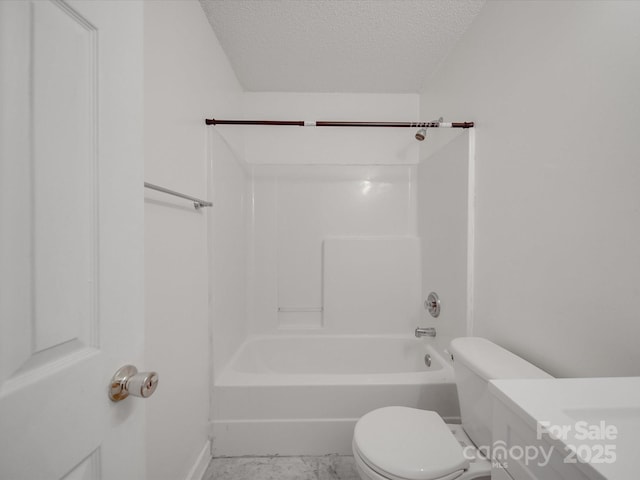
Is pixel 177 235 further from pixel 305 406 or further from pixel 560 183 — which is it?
pixel 560 183

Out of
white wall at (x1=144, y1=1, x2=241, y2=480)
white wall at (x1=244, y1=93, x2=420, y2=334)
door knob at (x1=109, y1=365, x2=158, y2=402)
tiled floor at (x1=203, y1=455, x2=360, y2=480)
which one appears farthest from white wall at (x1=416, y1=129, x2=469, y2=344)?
door knob at (x1=109, y1=365, x2=158, y2=402)

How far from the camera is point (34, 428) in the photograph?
35cm

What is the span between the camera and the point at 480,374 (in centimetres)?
99

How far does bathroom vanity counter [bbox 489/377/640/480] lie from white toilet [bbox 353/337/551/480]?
1.26ft

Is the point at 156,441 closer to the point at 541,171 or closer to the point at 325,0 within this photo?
the point at 541,171

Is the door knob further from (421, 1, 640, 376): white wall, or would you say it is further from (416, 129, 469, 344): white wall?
(416, 129, 469, 344): white wall

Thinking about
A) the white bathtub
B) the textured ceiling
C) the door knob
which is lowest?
the white bathtub

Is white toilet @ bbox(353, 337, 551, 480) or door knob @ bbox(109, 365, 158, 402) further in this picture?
white toilet @ bbox(353, 337, 551, 480)

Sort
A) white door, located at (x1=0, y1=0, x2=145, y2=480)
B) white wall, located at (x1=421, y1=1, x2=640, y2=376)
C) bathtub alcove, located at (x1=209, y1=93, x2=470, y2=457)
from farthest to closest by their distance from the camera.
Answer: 1. bathtub alcove, located at (x1=209, y1=93, x2=470, y2=457)
2. white wall, located at (x1=421, y1=1, x2=640, y2=376)
3. white door, located at (x1=0, y1=0, x2=145, y2=480)

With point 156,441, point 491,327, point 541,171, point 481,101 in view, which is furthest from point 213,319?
point 481,101

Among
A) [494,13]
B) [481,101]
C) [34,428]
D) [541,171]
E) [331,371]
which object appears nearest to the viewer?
[34,428]

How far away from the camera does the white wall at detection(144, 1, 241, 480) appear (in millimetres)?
964

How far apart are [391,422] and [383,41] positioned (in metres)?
1.94

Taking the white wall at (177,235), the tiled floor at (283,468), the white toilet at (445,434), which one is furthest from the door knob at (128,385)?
the tiled floor at (283,468)
